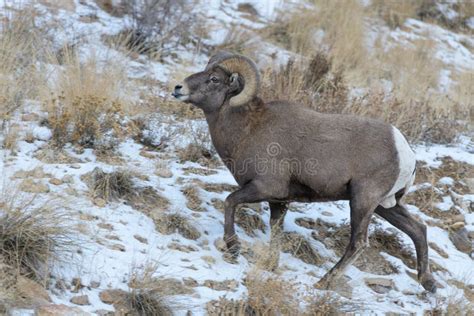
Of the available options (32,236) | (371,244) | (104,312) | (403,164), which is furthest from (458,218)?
(32,236)

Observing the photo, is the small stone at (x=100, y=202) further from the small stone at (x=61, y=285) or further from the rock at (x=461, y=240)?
the rock at (x=461, y=240)

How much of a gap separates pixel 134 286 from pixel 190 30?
7.09 meters

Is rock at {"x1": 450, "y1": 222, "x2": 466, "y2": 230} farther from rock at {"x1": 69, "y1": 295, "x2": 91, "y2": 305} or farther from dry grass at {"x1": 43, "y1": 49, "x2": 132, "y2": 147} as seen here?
rock at {"x1": 69, "y1": 295, "x2": 91, "y2": 305}

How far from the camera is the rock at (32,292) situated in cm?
502

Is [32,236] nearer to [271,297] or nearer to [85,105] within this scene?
[271,297]

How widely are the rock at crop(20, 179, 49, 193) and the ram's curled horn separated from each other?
69.8 inches

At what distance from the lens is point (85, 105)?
303 inches

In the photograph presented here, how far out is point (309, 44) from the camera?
1283 centimetres

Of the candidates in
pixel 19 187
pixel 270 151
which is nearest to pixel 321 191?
pixel 270 151

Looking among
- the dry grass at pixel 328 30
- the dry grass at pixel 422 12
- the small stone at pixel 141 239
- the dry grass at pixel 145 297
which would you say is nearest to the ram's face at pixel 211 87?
the small stone at pixel 141 239

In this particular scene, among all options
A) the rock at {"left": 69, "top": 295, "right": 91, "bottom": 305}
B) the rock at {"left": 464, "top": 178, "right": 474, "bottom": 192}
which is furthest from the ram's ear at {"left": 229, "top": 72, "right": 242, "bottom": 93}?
the rock at {"left": 464, "top": 178, "right": 474, "bottom": 192}

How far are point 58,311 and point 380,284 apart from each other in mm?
3015

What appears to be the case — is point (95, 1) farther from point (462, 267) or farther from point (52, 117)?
point (462, 267)

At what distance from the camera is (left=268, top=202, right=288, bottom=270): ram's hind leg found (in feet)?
20.4
